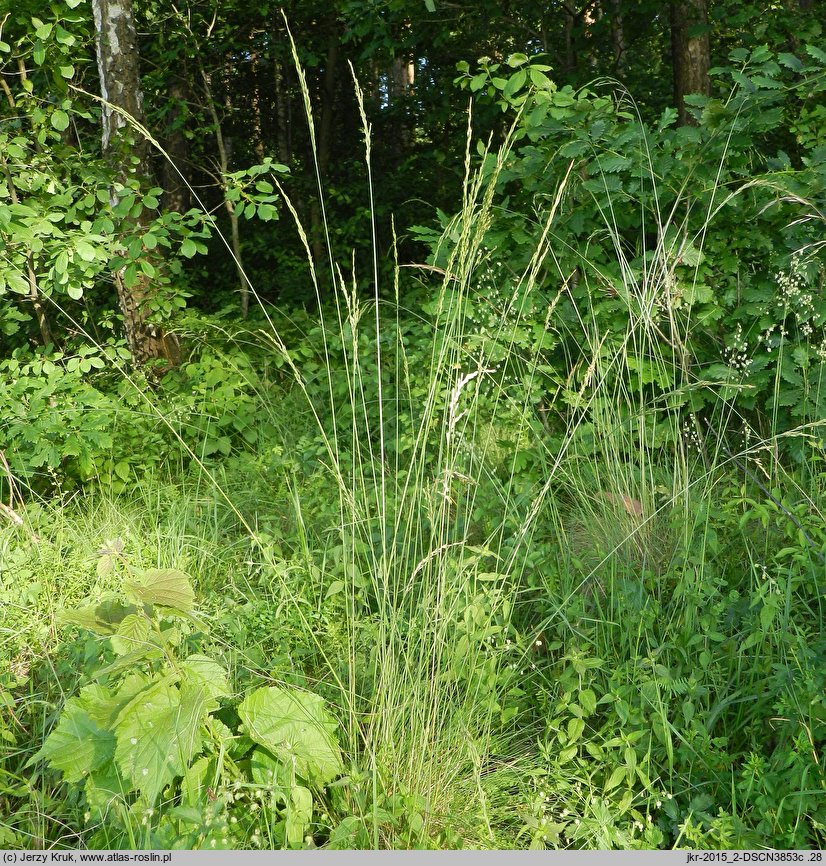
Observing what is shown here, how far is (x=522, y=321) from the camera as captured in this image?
333 cm

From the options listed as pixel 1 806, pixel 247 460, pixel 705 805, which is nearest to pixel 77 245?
pixel 247 460

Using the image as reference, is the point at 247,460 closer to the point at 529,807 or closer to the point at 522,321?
the point at 522,321

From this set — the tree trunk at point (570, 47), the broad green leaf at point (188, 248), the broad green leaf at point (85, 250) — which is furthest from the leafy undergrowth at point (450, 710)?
the tree trunk at point (570, 47)

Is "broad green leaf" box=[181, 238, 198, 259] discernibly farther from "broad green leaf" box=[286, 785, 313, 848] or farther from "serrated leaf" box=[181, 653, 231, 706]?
"broad green leaf" box=[286, 785, 313, 848]

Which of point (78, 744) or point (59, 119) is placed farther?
point (59, 119)

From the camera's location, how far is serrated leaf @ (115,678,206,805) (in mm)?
1536

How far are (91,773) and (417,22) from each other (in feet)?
18.9

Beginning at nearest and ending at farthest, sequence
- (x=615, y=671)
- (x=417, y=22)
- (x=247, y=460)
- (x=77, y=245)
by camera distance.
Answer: (x=615, y=671), (x=77, y=245), (x=247, y=460), (x=417, y=22)

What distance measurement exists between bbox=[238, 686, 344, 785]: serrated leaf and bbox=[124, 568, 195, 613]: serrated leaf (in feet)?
0.96

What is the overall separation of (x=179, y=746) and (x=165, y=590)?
1.02 feet

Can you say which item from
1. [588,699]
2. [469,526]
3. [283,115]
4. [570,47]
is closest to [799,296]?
[469,526]

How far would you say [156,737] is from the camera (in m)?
1.55

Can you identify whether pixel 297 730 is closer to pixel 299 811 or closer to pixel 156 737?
pixel 299 811

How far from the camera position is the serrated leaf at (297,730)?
1.70 meters
